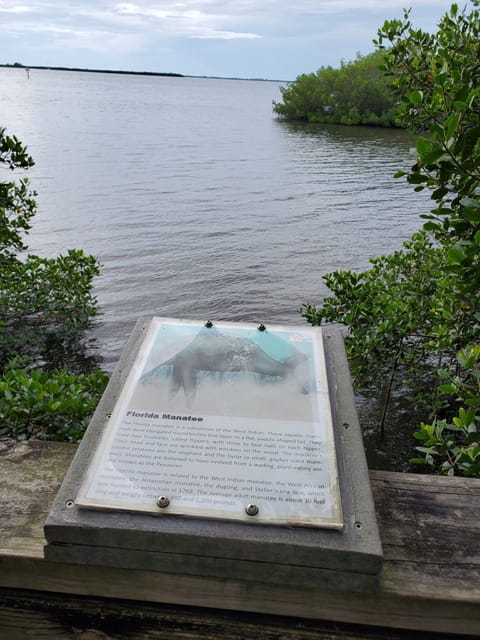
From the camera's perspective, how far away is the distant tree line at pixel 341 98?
49.5 meters

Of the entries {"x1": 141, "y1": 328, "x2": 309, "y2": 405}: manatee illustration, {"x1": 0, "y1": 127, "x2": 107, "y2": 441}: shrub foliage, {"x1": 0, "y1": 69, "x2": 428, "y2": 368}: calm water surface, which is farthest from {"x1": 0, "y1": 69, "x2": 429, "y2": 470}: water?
{"x1": 141, "y1": 328, "x2": 309, "y2": 405}: manatee illustration

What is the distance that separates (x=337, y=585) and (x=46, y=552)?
2.97 feet

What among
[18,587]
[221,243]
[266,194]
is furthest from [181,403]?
[266,194]

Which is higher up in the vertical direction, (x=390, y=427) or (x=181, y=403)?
(x=181, y=403)

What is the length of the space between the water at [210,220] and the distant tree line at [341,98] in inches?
907

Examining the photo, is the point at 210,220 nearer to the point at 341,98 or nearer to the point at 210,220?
the point at 210,220

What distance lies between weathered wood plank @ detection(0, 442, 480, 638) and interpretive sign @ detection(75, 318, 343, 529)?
226 mm

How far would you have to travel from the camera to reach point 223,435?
6.47 ft

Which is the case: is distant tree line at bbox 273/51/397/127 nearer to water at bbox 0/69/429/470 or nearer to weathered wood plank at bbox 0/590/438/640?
water at bbox 0/69/429/470

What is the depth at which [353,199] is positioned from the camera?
1825 cm

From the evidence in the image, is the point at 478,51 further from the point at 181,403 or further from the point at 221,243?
the point at 221,243

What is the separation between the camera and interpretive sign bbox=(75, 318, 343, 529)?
1.72m

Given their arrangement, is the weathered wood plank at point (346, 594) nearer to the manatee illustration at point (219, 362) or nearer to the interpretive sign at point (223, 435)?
the interpretive sign at point (223, 435)

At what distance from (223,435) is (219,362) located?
0.48 metres
